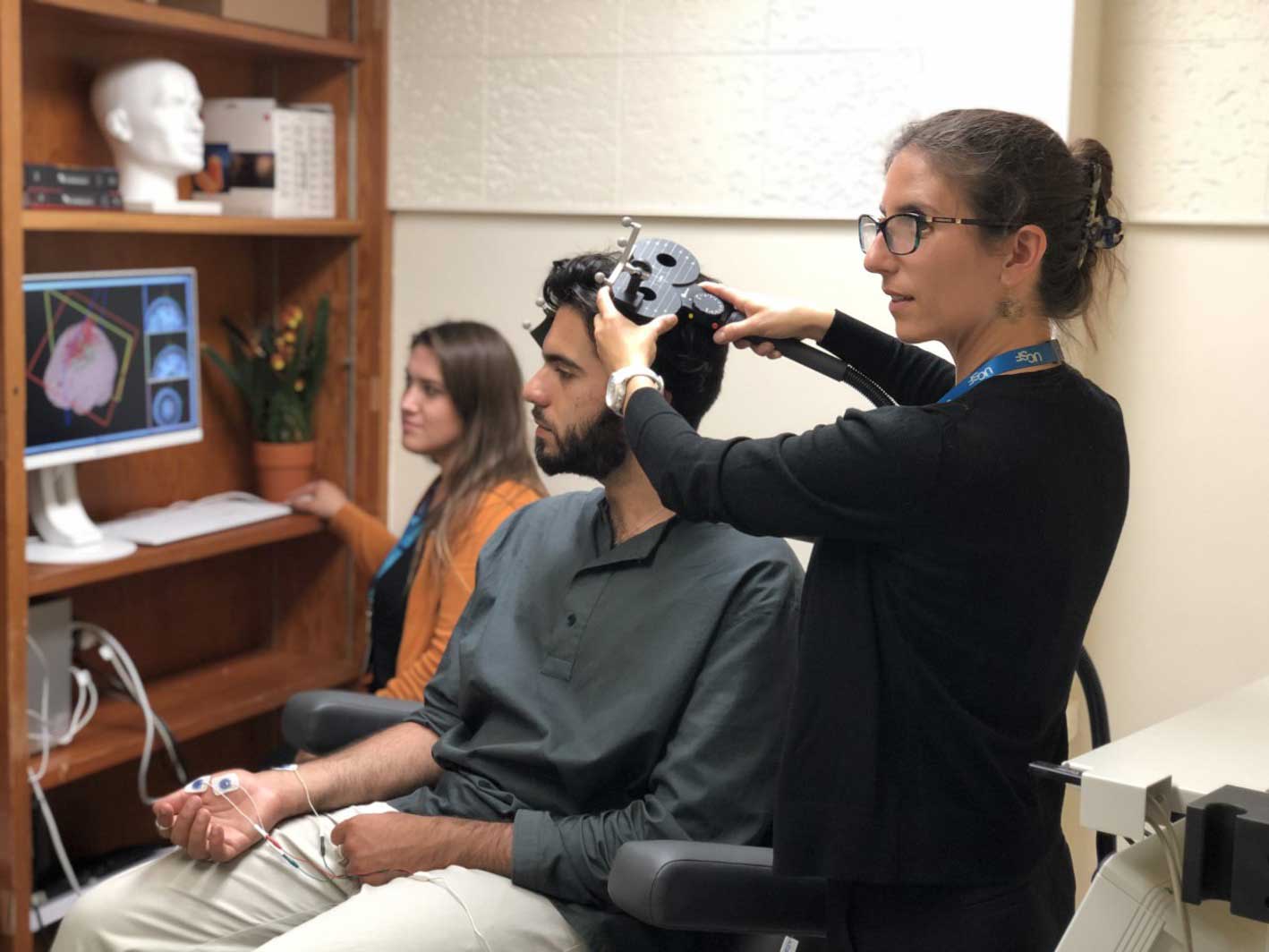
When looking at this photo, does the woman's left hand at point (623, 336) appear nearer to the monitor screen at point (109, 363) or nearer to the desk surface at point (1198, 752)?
the desk surface at point (1198, 752)

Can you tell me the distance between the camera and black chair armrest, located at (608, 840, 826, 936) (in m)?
1.46

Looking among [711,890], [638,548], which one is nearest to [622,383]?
[638,548]

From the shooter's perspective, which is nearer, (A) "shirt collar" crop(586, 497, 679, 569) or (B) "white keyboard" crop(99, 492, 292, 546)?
(A) "shirt collar" crop(586, 497, 679, 569)

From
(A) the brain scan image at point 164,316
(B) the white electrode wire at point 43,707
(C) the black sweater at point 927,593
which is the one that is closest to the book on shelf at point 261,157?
(A) the brain scan image at point 164,316

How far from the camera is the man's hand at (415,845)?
1678 millimetres

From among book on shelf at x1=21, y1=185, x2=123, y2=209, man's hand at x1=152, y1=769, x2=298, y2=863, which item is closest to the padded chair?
man's hand at x1=152, y1=769, x2=298, y2=863

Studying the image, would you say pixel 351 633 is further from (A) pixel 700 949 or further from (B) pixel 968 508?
(B) pixel 968 508

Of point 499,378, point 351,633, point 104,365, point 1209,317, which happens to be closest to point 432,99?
point 499,378

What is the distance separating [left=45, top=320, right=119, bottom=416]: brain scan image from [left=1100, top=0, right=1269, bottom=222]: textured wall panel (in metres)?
1.83

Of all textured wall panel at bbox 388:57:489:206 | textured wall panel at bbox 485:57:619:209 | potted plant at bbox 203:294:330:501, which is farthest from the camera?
potted plant at bbox 203:294:330:501

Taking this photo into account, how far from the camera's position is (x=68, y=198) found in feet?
8.09

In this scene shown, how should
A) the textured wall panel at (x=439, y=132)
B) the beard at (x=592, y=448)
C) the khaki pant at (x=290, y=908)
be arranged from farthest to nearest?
the textured wall panel at (x=439, y=132), the beard at (x=592, y=448), the khaki pant at (x=290, y=908)

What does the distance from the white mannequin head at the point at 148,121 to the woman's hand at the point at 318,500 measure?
2.21ft

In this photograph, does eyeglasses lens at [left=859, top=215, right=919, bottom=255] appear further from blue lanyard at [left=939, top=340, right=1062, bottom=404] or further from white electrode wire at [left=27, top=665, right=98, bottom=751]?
white electrode wire at [left=27, top=665, right=98, bottom=751]
